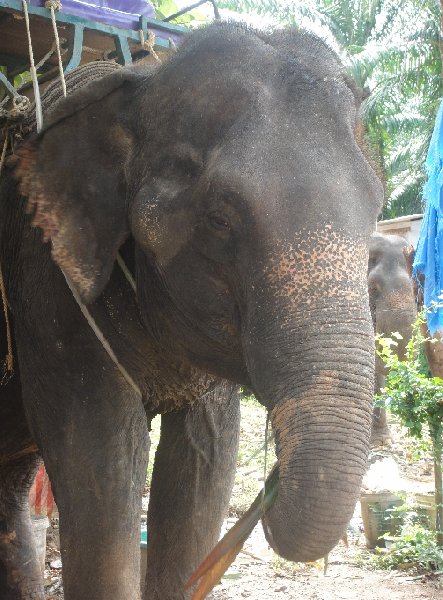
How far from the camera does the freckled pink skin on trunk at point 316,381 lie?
2.06 metres

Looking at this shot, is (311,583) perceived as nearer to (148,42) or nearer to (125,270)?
(125,270)

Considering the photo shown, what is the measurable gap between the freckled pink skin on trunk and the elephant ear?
0.66 metres

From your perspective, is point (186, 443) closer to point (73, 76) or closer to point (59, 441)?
point (59, 441)

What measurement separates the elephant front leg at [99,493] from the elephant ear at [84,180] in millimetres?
415

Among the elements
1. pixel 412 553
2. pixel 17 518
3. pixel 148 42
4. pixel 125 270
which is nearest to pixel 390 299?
pixel 412 553

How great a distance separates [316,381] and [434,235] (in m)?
3.60

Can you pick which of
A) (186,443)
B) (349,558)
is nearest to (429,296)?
(349,558)

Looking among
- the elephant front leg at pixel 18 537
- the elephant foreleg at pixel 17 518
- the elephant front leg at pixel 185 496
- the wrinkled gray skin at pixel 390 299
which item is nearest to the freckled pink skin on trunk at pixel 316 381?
the elephant front leg at pixel 185 496

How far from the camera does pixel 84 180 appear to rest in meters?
2.77

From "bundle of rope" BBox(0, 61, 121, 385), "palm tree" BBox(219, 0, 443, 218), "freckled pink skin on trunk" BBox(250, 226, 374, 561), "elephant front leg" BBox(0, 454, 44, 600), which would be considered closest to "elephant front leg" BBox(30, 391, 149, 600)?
"bundle of rope" BBox(0, 61, 121, 385)

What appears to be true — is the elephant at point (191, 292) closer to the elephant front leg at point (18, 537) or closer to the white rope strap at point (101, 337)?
the white rope strap at point (101, 337)

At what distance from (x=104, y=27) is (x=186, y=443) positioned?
1.58 meters

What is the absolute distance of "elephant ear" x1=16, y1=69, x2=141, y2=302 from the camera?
2.75 m

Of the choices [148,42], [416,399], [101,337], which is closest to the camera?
[101,337]
